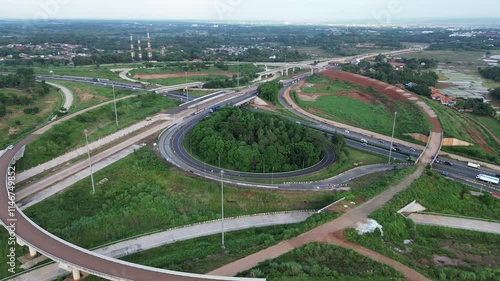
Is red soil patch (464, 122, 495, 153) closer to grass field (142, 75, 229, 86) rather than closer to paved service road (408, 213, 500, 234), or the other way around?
paved service road (408, 213, 500, 234)

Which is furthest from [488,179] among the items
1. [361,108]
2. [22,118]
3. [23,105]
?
[23,105]

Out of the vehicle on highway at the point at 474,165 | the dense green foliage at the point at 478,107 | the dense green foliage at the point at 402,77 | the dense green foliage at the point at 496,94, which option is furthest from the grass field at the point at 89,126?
the dense green foliage at the point at 496,94

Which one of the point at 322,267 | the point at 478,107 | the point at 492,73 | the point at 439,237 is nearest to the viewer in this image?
the point at 322,267

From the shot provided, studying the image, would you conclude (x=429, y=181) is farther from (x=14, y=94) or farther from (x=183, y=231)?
(x=14, y=94)

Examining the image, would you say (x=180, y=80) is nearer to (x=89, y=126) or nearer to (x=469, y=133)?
(x=89, y=126)

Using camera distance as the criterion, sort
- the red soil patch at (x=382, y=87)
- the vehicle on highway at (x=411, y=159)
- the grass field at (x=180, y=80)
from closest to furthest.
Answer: the vehicle on highway at (x=411, y=159)
the red soil patch at (x=382, y=87)
the grass field at (x=180, y=80)

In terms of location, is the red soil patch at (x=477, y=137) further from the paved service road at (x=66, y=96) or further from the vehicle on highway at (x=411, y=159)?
the paved service road at (x=66, y=96)

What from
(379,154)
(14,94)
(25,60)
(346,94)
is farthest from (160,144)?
(25,60)
